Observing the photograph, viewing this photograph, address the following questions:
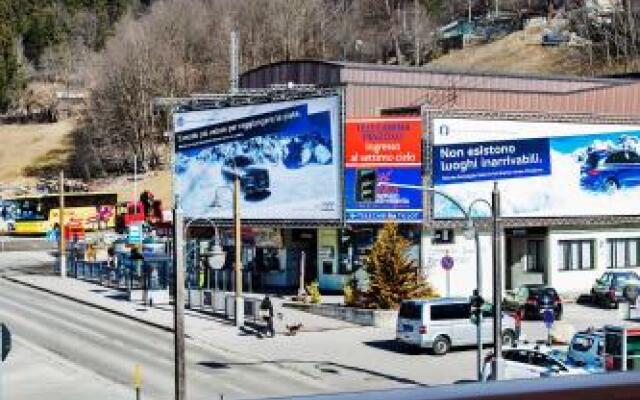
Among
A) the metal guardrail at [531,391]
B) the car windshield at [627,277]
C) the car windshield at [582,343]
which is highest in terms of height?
the metal guardrail at [531,391]

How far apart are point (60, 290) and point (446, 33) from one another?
10098 centimetres

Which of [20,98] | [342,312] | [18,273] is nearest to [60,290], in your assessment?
[18,273]

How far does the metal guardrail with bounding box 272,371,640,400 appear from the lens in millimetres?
2488

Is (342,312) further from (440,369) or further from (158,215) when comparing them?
(158,215)

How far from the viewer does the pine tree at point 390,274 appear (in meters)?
42.0

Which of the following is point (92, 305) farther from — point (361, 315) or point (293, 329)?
point (361, 315)

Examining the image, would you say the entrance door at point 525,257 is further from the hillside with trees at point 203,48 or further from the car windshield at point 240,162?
the hillside with trees at point 203,48

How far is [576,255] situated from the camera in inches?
2053

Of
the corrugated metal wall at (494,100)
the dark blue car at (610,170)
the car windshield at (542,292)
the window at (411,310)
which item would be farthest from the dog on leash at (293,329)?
the dark blue car at (610,170)

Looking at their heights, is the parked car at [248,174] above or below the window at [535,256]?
above

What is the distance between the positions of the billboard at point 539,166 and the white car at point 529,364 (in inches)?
789

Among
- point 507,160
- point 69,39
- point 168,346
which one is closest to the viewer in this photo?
point 168,346

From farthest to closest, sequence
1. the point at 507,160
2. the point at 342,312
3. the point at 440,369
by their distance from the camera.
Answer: the point at 507,160, the point at 342,312, the point at 440,369

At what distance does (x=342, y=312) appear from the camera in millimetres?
43000
